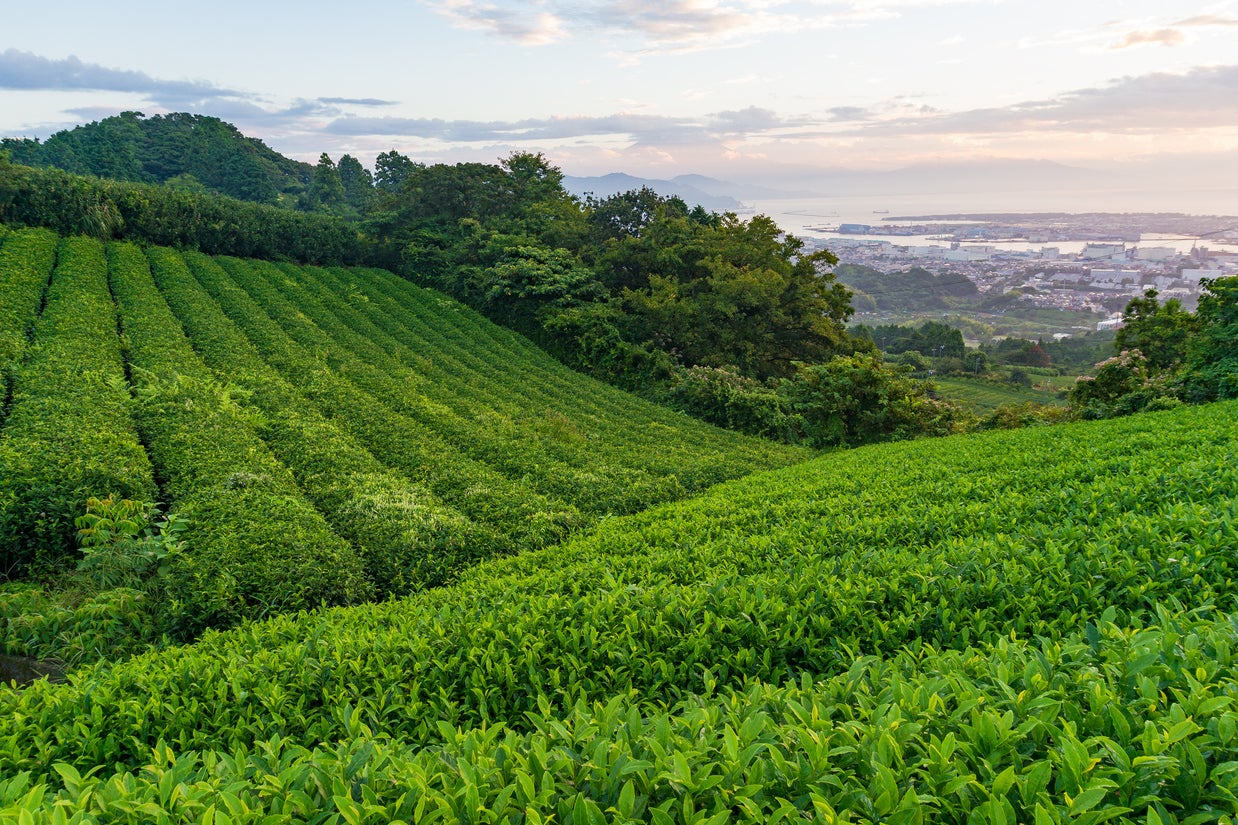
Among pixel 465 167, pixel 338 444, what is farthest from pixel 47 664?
pixel 465 167

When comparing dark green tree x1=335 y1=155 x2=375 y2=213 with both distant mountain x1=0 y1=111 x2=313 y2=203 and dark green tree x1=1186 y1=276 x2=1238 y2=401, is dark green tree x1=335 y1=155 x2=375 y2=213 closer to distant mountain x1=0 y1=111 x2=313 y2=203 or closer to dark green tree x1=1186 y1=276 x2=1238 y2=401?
distant mountain x1=0 y1=111 x2=313 y2=203

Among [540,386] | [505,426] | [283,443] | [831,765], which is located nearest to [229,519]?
[283,443]

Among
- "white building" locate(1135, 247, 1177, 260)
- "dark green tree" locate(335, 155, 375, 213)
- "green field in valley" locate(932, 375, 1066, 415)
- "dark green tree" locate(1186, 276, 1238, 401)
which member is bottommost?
"green field in valley" locate(932, 375, 1066, 415)

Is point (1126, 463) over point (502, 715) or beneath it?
over

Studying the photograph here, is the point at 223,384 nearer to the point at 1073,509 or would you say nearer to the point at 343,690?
the point at 343,690

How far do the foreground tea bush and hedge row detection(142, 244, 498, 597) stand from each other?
1.51 meters

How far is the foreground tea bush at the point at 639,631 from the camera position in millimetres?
3010

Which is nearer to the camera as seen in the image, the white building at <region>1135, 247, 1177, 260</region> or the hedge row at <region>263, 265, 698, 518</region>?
the hedge row at <region>263, 265, 698, 518</region>

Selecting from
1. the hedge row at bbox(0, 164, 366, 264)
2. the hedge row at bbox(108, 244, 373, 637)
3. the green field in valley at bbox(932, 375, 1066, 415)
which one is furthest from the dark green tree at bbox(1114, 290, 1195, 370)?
the hedge row at bbox(0, 164, 366, 264)

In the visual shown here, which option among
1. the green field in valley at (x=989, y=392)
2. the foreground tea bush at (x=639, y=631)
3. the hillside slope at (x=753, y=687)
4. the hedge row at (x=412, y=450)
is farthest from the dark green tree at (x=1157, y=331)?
the green field in valley at (x=989, y=392)

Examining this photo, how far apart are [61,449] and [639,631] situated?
25.3ft

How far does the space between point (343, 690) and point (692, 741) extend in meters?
1.95

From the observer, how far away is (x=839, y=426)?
2056 centimetres

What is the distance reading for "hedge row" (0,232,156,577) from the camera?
6438 millimetres
